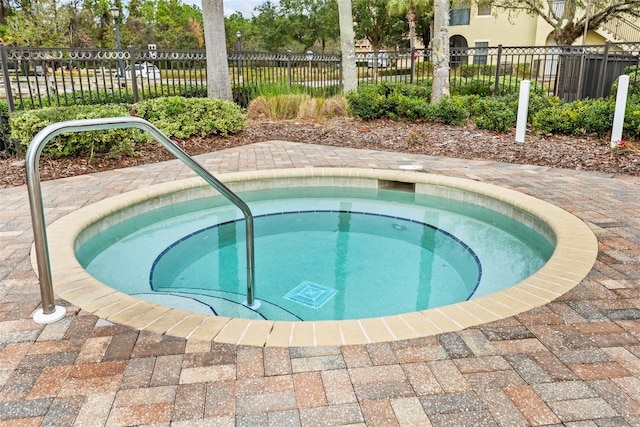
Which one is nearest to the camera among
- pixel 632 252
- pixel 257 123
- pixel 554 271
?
pixel 554 271

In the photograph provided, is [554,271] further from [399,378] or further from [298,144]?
[298,144]

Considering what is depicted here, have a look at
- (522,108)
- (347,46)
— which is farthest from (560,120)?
(347,46)

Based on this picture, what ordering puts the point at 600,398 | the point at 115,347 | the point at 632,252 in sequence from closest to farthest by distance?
the point at 600,398 < the point at 115,347 < the point at 632,252

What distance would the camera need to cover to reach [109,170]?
6355mm

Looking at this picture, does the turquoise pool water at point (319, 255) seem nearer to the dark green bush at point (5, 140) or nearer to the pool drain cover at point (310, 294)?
the pool drain cover at point (310, 294)

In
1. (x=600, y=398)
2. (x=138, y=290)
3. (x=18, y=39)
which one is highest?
(x=18, y=39)

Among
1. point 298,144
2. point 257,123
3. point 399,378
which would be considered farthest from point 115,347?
point 257,123

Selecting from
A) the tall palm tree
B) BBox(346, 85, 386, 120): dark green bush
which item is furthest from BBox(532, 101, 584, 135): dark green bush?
the tall palm tree

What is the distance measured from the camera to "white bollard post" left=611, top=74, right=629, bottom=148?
697cm

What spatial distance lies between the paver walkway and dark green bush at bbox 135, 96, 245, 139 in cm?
536

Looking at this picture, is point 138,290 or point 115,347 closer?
point 115,347

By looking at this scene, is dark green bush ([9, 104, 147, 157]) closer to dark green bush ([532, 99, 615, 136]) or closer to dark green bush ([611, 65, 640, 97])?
dark green bush ([532, 99, 615, 136])

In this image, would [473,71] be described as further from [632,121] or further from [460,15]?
[460,15]

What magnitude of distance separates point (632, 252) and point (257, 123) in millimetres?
7962
